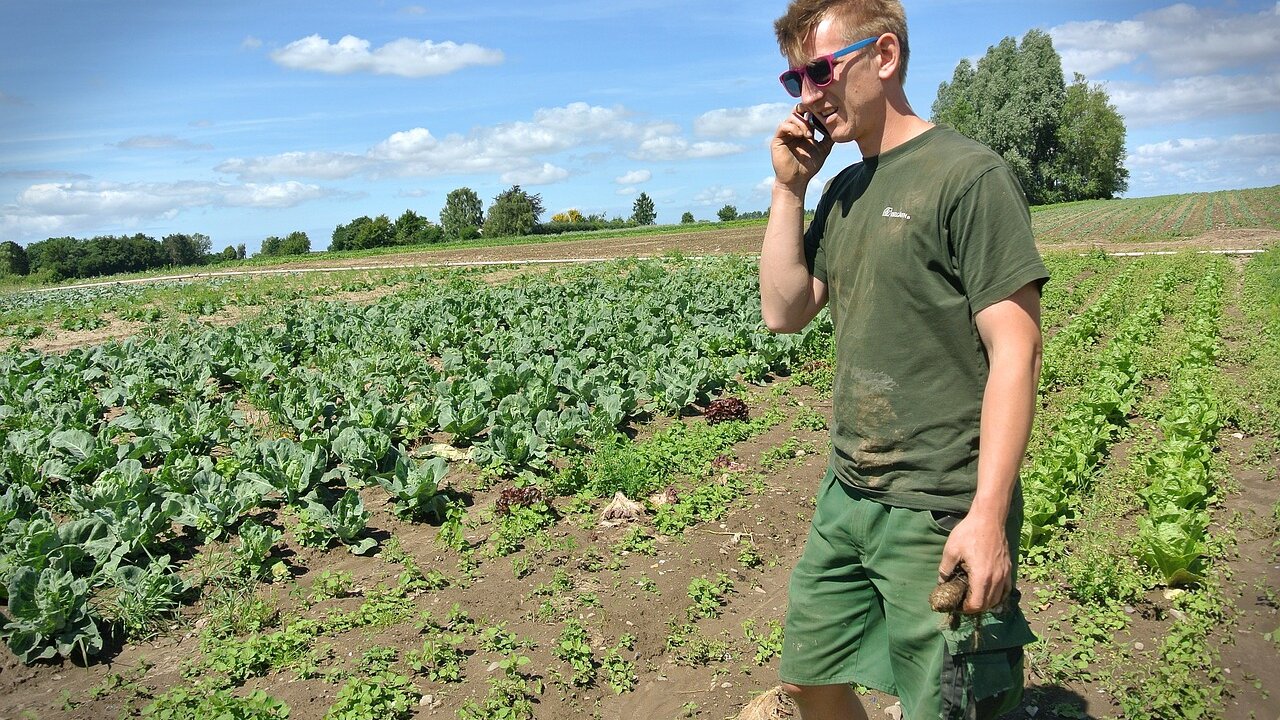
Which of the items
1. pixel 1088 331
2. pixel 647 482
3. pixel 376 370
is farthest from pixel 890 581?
pixel 1088 331

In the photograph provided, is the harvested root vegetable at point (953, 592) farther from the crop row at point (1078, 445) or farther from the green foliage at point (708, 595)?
the crop row at point (1078, 445)

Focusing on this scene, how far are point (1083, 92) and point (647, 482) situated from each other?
84.5m

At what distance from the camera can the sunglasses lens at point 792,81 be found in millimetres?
2424

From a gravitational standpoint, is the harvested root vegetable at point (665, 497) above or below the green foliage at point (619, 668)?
above

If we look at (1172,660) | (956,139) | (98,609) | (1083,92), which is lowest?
(1172,660)

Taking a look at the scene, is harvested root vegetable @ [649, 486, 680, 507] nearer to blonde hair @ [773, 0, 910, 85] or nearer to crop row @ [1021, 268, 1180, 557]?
crop row @ [1021, 268, 1180, 557]

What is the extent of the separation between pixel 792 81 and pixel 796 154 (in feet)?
0.76

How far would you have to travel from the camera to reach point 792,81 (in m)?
2.44

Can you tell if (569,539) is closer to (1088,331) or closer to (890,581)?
(890,581)

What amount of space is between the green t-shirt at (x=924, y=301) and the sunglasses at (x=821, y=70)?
27 centimetres

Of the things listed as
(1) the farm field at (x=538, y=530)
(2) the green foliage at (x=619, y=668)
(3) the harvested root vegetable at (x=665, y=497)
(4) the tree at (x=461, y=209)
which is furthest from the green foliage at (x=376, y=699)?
(4) the tree at (x=461, y=209)

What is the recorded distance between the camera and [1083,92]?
7719 cm

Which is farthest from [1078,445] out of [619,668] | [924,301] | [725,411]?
[924,301]

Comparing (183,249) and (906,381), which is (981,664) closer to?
(906,381)
